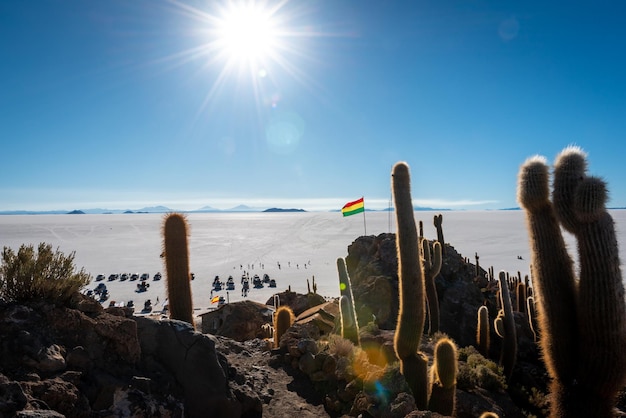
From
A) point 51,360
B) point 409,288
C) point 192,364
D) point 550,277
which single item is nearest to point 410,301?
point 409,288

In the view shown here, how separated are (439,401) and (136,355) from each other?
18.5 feet

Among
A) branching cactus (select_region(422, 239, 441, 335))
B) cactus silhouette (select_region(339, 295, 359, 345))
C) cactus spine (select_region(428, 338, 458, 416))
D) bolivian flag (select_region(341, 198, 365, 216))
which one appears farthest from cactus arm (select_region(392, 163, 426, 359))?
bolivian flag (select_region(341, 198, 365, 216))

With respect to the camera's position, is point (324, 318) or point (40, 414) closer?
point (40, 414)

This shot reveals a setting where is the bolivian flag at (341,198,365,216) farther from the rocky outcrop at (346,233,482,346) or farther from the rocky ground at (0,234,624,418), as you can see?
the rocky ground at (0,234,624,418)

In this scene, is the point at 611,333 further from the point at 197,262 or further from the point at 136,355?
the point at 197,262

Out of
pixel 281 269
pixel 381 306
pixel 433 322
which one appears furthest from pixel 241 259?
pixel 433 322

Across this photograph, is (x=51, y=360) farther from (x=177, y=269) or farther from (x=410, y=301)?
(x=410, y=301)

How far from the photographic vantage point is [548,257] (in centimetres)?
559

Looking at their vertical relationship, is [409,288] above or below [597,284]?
below

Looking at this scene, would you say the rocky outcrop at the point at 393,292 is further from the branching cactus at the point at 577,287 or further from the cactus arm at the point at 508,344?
the branching cactus at the point at 577,287

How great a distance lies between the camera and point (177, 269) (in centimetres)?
880

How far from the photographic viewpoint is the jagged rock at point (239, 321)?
19.3 m

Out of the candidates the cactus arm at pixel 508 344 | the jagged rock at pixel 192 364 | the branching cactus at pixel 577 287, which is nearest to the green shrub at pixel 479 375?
the cactus arm at pixel 508 344

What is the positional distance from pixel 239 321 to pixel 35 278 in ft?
52.1
